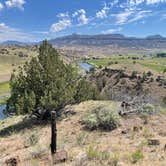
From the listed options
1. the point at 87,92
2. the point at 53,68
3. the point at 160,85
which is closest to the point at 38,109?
the point at 53,68

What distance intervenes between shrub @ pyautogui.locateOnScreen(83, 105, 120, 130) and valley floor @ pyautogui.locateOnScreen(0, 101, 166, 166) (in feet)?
1.42

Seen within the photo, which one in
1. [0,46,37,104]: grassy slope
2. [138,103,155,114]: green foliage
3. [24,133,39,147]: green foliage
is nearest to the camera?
[24,133,39,147]: green foliage

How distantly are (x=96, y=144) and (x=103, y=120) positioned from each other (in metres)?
3.10

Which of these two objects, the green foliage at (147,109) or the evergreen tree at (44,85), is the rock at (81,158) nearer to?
the green foliage at (147,109)

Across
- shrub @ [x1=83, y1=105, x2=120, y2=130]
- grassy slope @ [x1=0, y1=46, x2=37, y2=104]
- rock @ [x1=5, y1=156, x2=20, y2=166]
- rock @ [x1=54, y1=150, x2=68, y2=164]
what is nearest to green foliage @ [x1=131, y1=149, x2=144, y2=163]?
rock @ [x1=54, y1=150, x2=68, y2=164]

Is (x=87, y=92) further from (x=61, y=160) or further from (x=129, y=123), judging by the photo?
(x=61, y=160)

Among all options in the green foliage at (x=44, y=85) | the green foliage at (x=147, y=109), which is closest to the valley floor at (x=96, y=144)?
the green foliage at (x=147, y=109)

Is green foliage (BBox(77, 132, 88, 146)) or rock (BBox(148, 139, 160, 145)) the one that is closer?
rock (BBox(148, 139, 160, 145))

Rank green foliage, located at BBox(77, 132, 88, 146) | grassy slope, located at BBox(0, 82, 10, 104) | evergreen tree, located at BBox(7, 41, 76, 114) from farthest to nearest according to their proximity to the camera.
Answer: grassy slope, located at BBox(0, 82, 10, 104), evergreen tree, located at BBox(7, 41, 76, 114), green foliage, located at BBox(77, 132, 88, 146)

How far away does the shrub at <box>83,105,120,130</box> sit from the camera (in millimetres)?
17516

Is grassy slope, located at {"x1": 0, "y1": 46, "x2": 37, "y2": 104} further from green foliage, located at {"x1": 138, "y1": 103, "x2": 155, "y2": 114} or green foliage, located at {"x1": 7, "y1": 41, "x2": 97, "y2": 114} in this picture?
green foliage, located at {"x1": 138, "y1": 103, "x2": 155, "y2": 114}

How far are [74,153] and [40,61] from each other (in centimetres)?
1277

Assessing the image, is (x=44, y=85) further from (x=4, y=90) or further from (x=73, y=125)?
(x=4, y=90)

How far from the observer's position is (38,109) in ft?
78.1
